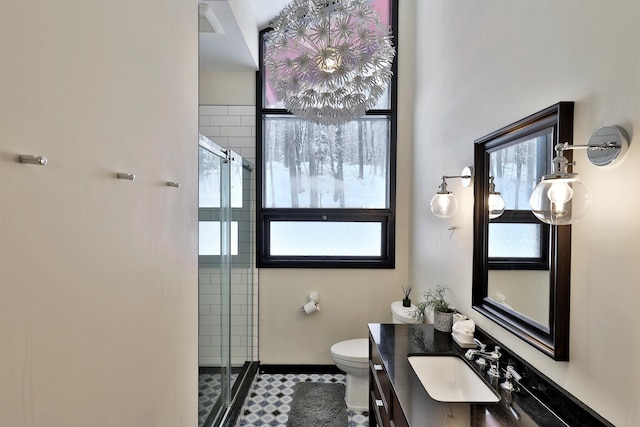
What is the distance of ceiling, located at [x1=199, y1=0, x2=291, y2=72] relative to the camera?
2.22 meters

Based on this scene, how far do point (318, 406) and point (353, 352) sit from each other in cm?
50

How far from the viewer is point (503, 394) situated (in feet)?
4.45

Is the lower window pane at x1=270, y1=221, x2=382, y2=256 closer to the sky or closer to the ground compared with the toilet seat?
closer to the sky

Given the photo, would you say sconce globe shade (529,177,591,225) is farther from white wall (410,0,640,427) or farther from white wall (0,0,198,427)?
white wall (0,0,198,427)

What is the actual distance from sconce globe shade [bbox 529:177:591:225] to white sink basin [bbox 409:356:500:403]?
76 cm

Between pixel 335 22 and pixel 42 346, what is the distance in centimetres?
164

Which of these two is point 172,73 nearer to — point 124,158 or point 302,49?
point 124,158

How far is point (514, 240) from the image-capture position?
4.99 ft

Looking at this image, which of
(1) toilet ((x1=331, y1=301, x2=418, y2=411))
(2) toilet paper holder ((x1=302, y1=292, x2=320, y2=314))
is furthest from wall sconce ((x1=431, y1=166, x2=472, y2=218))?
(2) toilet paper holder ((x1=302, y1=292, x2=320, y2=314))

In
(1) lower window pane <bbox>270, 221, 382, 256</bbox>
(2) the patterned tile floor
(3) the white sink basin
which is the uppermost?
(1) lower window pane <bbox>270, 221, 382, 256</bbox>

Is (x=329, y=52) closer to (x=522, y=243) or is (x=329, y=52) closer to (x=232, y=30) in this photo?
(x=232, y=30)

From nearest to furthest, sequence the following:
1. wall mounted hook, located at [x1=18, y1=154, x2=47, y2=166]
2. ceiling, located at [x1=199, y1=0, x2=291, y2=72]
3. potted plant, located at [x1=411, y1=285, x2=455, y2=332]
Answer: wall mounted hook, located at [x1=18, y1=154, x2=47, y2=166]
potted plant, located at [x1=411, y1=285, x2=455, y2=332]
ceiling, located at [x1=199, y1=0, x2=291, y2=72]

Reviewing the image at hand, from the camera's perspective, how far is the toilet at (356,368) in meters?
2.57

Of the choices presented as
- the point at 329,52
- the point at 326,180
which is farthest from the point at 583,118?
the point at 326,180
